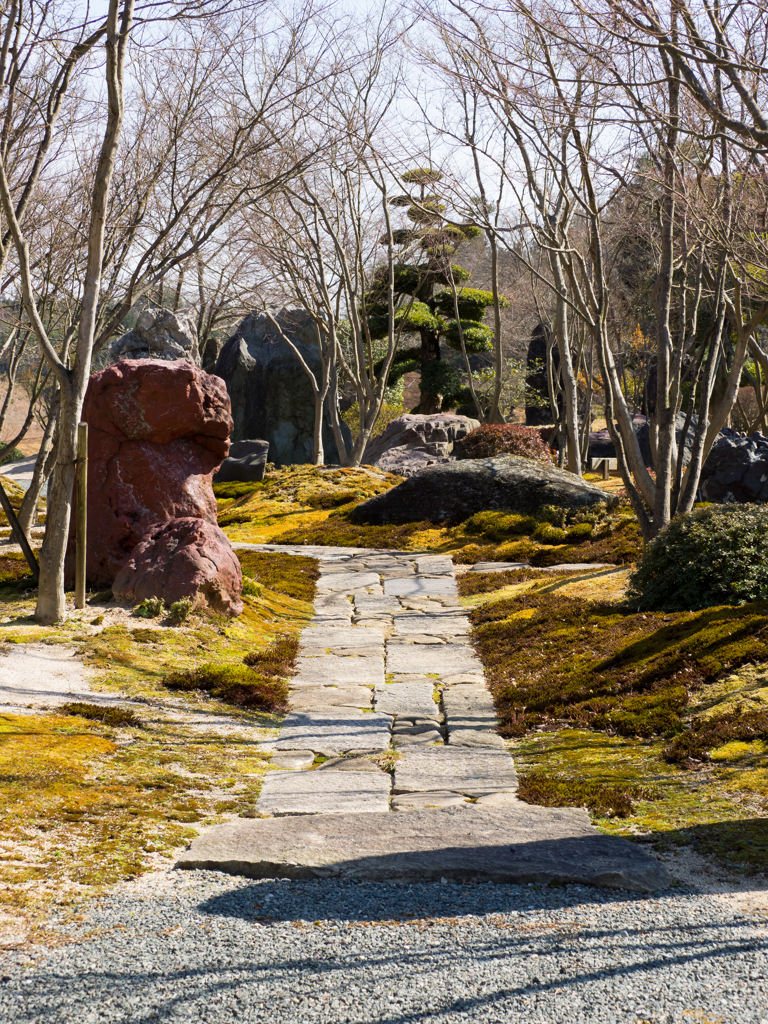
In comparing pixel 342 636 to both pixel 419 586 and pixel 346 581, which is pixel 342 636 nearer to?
pixel 419 586

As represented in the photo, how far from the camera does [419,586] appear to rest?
11.4 meters

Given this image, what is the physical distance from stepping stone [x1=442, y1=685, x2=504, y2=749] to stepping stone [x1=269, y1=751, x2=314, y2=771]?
1.02 meters

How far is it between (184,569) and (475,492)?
8077 mm

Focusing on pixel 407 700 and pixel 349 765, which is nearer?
pixel 349 765

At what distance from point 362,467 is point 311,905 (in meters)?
17.4

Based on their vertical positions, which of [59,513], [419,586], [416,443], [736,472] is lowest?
[419,586]

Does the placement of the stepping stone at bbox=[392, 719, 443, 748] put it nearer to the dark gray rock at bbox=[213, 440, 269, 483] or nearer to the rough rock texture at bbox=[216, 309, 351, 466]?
the dark gray rock at bbox=[213, 440, 269, 483]

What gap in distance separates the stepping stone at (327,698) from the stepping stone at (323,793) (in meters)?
1.36

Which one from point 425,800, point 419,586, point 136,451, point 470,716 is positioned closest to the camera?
point 425,800

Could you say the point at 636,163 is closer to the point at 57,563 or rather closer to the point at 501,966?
the point at 57,563

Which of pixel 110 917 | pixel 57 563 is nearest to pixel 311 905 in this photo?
pixel 110 917

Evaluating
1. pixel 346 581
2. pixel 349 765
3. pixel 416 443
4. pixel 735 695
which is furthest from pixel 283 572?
pixel 416 443

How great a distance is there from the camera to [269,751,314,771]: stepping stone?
5.40 meters

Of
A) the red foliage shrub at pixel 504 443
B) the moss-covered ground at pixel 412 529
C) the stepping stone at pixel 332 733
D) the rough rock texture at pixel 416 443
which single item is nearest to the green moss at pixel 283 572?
the moss-covered ground at pixel 412 529
